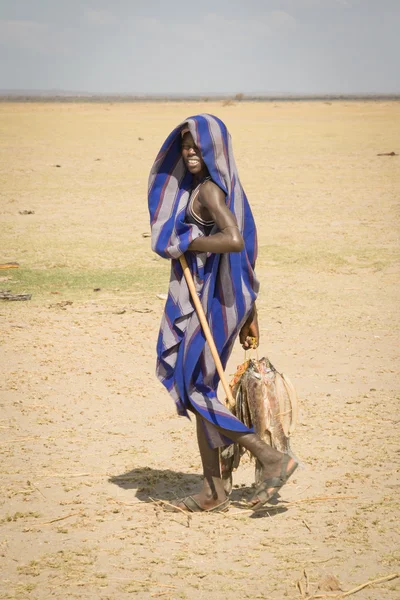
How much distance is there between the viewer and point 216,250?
3.72 m

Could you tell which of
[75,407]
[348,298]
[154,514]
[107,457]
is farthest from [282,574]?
[348,298]

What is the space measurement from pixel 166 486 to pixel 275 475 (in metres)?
0.77

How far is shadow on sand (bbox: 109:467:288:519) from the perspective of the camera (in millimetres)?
4201

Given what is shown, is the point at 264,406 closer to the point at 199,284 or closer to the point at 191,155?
the point at 199,284

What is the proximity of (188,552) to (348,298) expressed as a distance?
15.5ft

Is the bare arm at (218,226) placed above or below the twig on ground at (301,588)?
above

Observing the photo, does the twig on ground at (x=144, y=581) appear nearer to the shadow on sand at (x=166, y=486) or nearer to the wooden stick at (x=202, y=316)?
the shadow on sand at (x=166, y=486)

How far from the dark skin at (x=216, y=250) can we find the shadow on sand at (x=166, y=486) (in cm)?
20

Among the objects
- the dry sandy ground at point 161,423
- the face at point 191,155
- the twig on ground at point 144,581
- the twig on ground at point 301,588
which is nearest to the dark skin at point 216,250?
the face at point 191,155

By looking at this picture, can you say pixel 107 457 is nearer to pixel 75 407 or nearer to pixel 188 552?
pixel 75 407

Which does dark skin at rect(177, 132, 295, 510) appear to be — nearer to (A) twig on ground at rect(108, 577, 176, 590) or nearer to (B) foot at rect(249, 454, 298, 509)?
(B) foot at rect(249, 454, 298, 509)

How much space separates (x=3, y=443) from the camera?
4.88 m

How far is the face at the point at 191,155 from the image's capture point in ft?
12.6

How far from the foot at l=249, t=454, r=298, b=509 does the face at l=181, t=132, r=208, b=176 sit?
Answer: 134 centimetres
